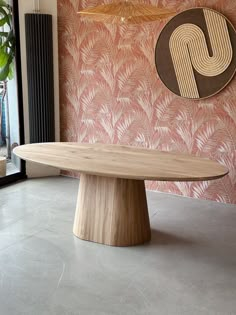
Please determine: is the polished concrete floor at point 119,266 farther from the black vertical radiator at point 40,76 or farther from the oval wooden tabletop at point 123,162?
the black vertical radiator at point 40,76

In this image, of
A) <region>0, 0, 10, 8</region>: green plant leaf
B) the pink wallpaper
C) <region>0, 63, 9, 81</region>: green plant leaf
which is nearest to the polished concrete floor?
the pink wallpaper

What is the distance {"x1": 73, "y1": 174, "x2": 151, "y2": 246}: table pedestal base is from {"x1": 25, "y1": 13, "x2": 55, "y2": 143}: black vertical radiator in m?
1.80

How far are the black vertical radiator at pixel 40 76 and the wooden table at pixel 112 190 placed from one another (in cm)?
150

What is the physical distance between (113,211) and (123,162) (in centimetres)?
38

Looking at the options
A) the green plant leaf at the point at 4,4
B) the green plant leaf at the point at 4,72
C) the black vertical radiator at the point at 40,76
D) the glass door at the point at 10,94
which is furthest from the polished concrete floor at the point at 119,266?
the green plant leaf at the point at 4,4

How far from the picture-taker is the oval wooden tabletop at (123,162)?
86.1 inches

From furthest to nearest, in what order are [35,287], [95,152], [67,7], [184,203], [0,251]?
[67,7] → [184,203] → [95,152] → [0,251] → [35,287]

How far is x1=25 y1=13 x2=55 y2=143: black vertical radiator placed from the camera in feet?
13.4

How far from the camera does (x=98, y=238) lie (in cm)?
269

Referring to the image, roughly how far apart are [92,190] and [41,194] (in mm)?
1322

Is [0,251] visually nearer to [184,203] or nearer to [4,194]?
[4,194]

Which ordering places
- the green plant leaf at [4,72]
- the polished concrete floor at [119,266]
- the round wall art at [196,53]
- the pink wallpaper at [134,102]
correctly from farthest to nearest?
1. the green plant leaf at [4,72]
2. the pink wallpaper at [134,102]
3. the round wall art at [196,53]
4. the polished concrete floor at [119,266]

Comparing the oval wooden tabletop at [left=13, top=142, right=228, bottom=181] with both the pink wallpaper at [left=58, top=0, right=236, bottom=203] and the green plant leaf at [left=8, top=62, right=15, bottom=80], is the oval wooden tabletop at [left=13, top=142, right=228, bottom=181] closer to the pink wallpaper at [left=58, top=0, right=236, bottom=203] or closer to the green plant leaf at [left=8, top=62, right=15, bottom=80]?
the pink wallpaper at [left=58, top=0, right=236, bottom=203]

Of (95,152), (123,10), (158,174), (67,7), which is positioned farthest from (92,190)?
(67,7)
